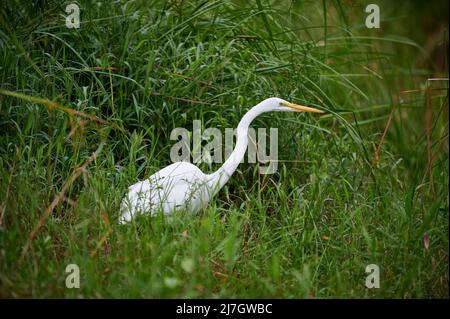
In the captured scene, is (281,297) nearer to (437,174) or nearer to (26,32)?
(437,174)

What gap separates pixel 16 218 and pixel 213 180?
1432 mm

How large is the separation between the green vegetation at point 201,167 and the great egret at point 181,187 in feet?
0.34

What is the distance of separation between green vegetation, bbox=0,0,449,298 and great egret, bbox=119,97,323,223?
0.10 metres

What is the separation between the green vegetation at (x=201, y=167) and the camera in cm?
318

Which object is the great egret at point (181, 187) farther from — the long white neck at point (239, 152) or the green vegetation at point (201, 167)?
the green vegetation at point (201, 167)

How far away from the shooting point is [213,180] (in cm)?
418

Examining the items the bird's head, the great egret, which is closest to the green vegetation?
the great egret

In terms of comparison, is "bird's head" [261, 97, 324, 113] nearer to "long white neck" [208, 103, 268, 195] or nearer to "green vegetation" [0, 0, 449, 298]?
"long white neck" [208, 103, 268, 195]

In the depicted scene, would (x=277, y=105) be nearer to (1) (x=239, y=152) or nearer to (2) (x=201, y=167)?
(1) (x=239, y=152)

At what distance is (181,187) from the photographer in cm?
407

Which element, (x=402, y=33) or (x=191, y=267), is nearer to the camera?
(x=191, y=267)

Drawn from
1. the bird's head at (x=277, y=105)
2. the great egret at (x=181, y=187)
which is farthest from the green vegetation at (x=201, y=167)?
the bird's head at (x=277, y=105)

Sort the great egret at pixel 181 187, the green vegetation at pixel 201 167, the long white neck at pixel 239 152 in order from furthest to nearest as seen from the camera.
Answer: the long white neck at pixel 239 152
the great egret at pixel 181 187
the green vegetation at pixel 201 167
